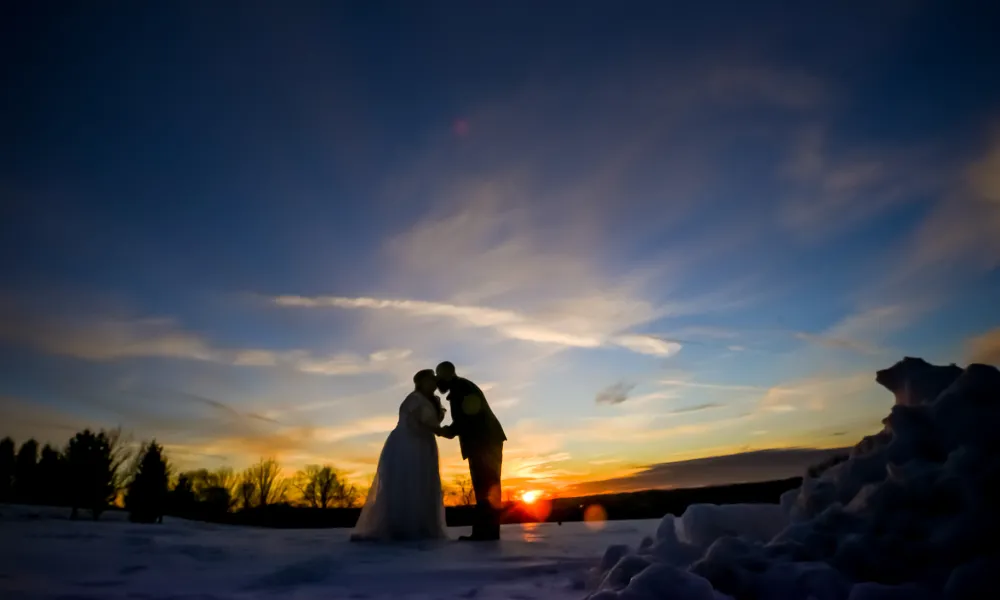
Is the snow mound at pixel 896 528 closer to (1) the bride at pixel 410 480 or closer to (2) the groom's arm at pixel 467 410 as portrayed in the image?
(2) the groom's arm at pixel 467 410

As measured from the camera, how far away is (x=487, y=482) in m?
7.03

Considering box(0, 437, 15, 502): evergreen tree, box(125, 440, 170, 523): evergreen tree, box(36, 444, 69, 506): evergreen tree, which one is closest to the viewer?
box(125, 440, 170, 523): evergreen tree

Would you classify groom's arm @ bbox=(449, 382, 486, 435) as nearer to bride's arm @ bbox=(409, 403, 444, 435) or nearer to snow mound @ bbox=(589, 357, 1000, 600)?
bride's arm @ bbox=(409, 403, 444, 435)

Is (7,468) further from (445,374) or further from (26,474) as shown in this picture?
(445,374)

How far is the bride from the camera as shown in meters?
6.66

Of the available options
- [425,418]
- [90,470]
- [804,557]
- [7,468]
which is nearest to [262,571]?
[804,557]

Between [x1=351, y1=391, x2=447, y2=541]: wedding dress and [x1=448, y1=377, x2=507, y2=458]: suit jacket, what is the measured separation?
347 mm

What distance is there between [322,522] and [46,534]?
14669 mm

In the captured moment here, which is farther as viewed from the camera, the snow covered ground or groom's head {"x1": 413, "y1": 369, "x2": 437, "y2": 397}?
groom's head {"x1": 413, "y1": 369, "x2": 437, "y2": 397}

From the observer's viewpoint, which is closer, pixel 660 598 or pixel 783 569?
pixel 660 598

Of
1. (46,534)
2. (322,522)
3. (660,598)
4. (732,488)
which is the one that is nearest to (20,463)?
(322,522)

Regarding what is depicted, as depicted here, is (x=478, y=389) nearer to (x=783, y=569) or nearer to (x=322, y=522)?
(x=783, y=569)

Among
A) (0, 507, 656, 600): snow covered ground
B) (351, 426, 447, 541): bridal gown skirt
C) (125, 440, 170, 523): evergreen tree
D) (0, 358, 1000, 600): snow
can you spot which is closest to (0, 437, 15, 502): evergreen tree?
(125, 440, 170, 523): evergreen tree

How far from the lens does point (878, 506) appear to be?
214 cm
